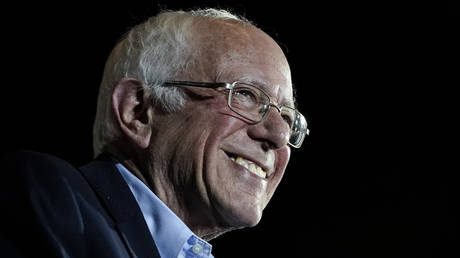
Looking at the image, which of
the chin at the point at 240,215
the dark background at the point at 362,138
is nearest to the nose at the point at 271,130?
the chin at the point at 240,215

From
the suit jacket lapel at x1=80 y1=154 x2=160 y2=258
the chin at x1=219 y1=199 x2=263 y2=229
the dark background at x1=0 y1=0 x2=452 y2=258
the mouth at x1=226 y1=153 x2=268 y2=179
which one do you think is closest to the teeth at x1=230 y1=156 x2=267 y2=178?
the mouth at x1=226 y1=153 x2=268 y2=179

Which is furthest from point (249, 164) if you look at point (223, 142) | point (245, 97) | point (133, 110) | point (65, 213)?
point (65, 213)

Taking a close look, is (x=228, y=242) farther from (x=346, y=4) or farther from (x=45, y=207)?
(x=45, y=207)

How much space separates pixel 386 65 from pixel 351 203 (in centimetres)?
93

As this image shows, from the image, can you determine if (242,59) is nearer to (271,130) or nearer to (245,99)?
(245,99)

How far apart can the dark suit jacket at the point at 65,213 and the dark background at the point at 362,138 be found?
186 cm

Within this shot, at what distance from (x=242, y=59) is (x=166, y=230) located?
67 cm

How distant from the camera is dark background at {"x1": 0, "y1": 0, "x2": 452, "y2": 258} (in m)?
3.74

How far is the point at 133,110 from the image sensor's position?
2143 mm

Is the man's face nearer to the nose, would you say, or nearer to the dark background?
the nose

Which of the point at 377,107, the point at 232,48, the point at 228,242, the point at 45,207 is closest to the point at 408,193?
the point at 377,107

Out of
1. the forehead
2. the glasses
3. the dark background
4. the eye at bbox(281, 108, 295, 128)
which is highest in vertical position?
the forehead

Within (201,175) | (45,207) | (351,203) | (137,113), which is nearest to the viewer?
(45,207)

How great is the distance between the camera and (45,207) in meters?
1.49
